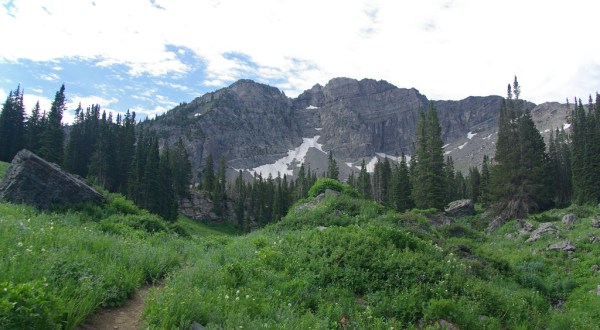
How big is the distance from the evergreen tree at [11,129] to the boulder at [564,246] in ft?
261

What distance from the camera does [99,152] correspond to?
75500 millimetres

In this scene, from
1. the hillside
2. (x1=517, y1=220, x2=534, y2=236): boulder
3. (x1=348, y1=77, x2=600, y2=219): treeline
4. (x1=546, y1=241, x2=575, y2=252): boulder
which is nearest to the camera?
the hillside

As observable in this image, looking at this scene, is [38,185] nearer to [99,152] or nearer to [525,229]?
[525,229]

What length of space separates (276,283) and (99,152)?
255 ft

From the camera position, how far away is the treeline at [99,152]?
2515 inches

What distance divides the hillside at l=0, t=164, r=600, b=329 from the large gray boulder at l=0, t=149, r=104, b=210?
2.45m

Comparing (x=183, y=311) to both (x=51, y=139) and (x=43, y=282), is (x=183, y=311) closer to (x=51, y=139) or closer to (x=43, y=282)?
(x=43, y=282)

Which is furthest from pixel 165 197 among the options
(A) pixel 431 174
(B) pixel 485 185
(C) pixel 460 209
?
(B) pixel 485 185

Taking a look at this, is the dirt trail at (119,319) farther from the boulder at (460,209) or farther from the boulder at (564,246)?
the boulder at (460,209)

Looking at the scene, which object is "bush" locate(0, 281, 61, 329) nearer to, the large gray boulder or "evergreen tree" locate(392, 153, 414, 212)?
the large gray boulder

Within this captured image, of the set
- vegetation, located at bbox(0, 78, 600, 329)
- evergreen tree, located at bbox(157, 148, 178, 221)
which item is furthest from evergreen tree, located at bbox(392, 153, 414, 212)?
vegetation, located at bbox(0, 78, 600, 329)

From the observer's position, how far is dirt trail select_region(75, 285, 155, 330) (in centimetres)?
606

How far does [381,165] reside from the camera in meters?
96.6

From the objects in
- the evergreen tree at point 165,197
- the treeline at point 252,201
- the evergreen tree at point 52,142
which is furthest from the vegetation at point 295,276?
the treeline at point 252,201
